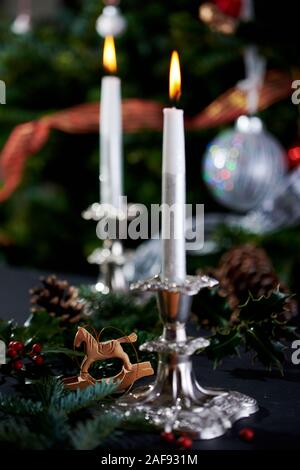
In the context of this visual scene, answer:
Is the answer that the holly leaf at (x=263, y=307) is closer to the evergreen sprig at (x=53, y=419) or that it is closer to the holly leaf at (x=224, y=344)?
the holly leaf at (x=224, y=344)

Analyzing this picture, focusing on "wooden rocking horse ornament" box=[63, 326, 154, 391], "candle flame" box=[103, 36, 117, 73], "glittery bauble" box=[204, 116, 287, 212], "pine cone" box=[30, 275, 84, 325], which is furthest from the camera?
"glittery bauble" box=[204, 116, 287, 212]

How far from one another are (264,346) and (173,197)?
229 mm

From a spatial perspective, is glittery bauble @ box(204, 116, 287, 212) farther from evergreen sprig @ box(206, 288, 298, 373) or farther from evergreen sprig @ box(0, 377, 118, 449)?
evergreen sprig @ box(0, 377, 118, 449)

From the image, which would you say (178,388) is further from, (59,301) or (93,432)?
(59,301)

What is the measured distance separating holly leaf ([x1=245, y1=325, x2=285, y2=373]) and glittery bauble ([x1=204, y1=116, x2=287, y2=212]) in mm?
803

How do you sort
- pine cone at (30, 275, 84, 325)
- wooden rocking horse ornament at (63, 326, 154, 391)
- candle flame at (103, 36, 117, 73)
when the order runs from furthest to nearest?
candle flame at (103, 36, 117, 73) < pine cone at (30, 275, 84, 325) < wooden rocking horse ornament at (63, 326, 154, 391)

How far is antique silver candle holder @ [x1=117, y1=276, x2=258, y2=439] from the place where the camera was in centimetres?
72

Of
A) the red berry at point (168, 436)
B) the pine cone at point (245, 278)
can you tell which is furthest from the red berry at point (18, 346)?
the pine cone at point (245, 278)

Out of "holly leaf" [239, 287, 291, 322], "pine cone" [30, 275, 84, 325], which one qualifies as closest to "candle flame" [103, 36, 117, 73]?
"pine cone" [30, 275, 84, 325]

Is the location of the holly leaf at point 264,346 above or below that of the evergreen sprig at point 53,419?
above

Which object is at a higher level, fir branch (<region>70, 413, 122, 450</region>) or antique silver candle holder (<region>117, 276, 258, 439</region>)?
antique silver candle holder (<region>117, 276, 258, 439</region>)

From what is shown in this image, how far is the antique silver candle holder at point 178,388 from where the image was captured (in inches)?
28.2

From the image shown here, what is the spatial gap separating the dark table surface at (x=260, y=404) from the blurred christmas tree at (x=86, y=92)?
90 cm

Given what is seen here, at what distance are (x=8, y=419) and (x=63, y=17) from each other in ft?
5.36
